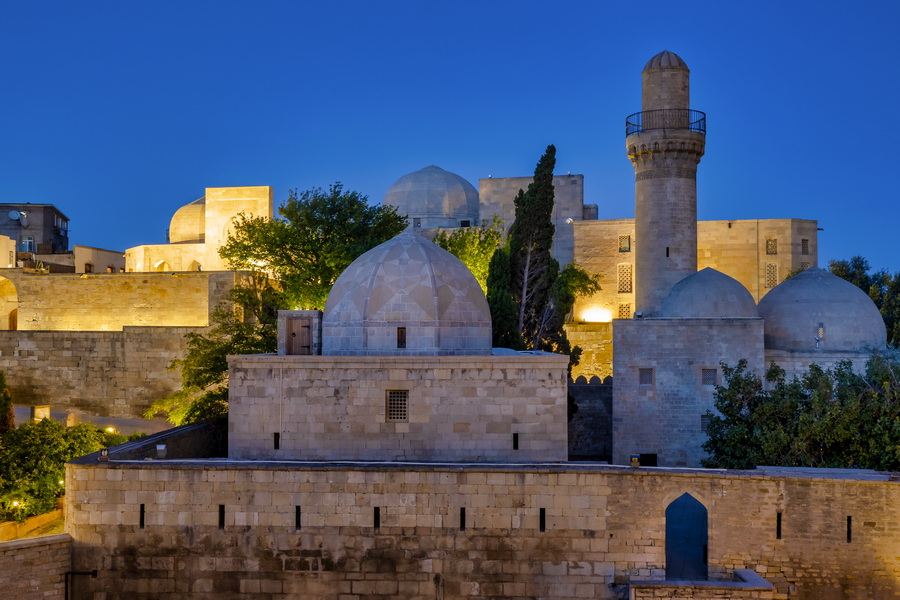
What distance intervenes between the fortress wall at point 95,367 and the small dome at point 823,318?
62.6ft

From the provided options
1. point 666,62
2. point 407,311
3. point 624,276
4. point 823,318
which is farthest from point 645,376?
point 624,276

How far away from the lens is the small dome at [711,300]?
21125mm

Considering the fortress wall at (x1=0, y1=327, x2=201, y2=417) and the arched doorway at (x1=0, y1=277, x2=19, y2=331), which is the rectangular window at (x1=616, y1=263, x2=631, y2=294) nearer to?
the fortress wall at (x1=0, y1=327, x2=201, y2=417)

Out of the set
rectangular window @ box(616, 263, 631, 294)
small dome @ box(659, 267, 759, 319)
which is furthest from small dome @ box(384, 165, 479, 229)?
small dome @ box(659, 267, 759, 319)

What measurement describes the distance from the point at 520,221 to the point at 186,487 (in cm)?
1576

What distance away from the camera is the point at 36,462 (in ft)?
→ 64.2

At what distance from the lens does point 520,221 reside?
2719 cm

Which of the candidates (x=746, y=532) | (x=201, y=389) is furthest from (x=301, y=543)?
(x=201, y=389)

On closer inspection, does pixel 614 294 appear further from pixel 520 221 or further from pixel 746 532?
pixel 746 532

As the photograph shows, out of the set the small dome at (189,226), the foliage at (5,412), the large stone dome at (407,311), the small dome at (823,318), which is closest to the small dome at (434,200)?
the small dome at (189,226)

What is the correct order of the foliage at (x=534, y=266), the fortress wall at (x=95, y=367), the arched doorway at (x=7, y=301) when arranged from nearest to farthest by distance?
the foliage at (x=534, y=266) < the fortress wall at (x=95, y=367) < the arched doorway at (x=7, y=301)

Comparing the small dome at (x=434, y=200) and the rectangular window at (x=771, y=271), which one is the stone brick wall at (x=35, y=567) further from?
the rectangular window at (x=771, y=271)

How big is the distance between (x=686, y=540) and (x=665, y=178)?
14331 millimetres

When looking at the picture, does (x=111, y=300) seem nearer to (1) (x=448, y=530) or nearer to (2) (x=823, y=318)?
(1) (x=448, y=530)
